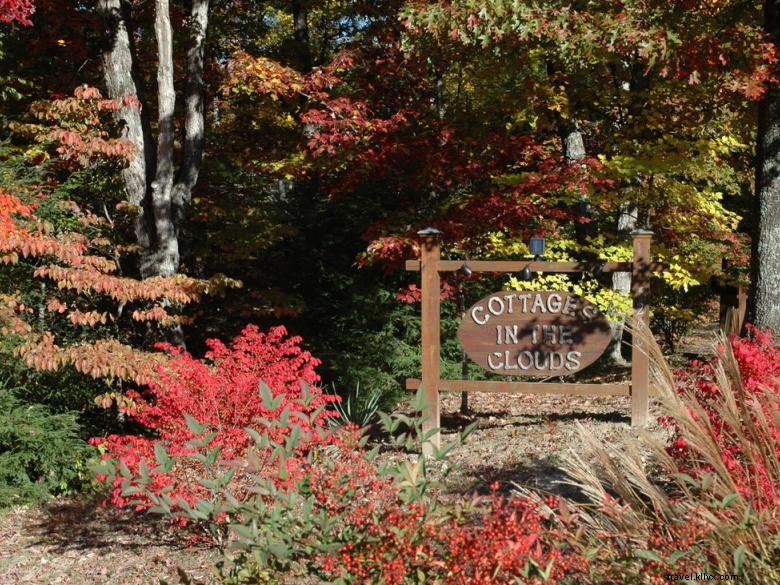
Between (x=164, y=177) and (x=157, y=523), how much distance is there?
14.5 feet

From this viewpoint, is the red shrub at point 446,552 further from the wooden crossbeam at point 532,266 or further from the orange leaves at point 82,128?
the orange leaves at point 82,128

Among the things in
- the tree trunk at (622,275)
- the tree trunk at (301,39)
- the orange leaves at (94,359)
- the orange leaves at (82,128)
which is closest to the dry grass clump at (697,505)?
the orange leaves at (94,359)

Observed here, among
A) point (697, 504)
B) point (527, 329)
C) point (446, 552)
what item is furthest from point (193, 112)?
point (697, 504)

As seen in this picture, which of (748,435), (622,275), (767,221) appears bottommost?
(748,435)

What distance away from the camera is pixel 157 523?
22.5 feet

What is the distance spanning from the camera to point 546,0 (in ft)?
29.3

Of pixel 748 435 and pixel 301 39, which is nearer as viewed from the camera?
pixel 748 435

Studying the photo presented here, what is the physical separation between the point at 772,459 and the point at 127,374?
6068 millimetres

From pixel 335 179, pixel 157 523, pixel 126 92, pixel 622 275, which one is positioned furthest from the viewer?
pixel 622 275

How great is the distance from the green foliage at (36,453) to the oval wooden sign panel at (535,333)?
403 centimetres

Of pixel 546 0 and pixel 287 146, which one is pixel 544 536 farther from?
pixel 287 146

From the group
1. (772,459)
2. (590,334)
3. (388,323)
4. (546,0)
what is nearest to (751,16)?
(546,0)

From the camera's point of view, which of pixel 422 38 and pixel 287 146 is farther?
pixel 287 146

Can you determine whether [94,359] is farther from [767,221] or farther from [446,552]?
[767,221]
